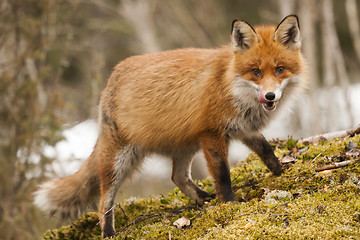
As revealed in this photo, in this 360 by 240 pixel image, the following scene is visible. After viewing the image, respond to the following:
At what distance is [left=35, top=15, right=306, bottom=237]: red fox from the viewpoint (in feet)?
13.6

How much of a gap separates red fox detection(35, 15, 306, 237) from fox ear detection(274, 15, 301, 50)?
0.01 meters

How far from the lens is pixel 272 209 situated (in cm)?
Answer: 346

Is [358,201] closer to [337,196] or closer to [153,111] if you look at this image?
[337,196]

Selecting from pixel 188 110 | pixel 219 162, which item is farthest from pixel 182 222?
pixel 188 110

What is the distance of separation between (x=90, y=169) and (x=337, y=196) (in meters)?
3.35

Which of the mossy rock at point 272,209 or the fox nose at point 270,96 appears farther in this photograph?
the fox nose at point 270,96

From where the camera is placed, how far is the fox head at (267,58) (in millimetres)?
3964

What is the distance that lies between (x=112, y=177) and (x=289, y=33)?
9.54ft

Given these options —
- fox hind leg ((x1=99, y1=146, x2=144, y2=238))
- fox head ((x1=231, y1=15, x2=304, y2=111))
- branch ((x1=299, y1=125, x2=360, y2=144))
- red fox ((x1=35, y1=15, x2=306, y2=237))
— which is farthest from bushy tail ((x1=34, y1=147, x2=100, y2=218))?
branch ((x1=299, y1=125, x2=360, y2=144))

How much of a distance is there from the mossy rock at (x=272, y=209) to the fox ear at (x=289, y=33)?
139 centimetres

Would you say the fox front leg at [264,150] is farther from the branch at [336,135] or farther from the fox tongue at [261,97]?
the branch at [336,135]

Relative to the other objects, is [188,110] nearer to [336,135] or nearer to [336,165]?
[336,165]

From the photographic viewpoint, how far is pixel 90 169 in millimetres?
5227

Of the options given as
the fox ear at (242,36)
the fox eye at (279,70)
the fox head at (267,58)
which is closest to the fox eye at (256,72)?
the fox head at (267,58)
